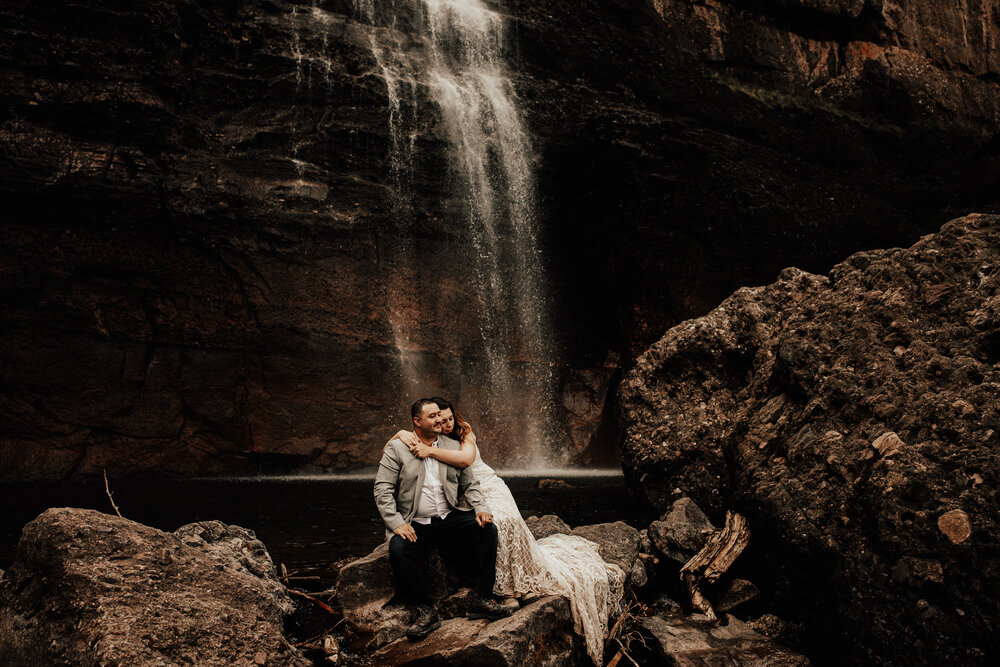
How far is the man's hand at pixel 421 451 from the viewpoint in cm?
494

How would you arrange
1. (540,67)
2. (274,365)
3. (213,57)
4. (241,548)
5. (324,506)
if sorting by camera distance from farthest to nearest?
(540,67)
(274,365)
(213,57)
(324,506)
(241,548)

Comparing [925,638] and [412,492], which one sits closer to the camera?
[925,638]

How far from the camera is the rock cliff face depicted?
17688 mm

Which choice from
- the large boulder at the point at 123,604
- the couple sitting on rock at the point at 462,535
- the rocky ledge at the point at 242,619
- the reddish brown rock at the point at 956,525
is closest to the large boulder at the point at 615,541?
the rocky ledge at the point at 242,619

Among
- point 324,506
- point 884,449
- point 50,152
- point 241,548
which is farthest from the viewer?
point 50,152

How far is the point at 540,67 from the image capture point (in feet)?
70.5

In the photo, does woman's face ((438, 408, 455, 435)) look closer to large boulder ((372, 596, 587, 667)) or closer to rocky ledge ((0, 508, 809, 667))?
rocky ledge ((0, 508, 809, 667))

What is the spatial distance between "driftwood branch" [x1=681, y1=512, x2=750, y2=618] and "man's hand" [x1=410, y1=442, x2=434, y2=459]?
2.39m

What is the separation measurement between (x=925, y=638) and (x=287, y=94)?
19057mm

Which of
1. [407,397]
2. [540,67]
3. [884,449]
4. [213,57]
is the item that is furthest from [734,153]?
[884,449]

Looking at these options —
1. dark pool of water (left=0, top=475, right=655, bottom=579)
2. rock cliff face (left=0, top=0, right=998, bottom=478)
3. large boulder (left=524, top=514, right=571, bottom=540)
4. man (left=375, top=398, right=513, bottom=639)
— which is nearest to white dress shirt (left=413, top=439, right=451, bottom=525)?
man (left=375, top=398, right=513, bottom=639)

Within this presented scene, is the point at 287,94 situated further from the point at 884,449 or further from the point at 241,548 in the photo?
the point at 884,449

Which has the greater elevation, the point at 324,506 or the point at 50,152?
the point at 50,152

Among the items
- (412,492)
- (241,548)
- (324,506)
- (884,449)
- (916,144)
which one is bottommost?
(324,506)
